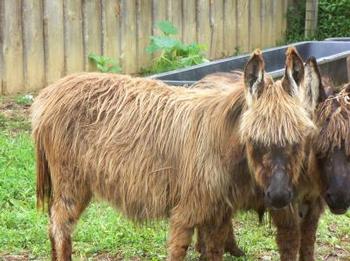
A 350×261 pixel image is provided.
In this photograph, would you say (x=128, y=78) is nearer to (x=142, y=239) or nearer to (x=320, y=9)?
(x=142, y=239)

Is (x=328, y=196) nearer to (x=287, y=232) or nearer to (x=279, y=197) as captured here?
(x=287, y=232)

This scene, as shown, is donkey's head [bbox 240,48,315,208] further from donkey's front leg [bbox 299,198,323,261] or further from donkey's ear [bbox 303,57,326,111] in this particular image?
donkey's front leg [bbox 299,198,323,261]

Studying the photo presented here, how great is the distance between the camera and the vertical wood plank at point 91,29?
35.4 ft

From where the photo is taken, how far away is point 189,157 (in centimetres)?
514

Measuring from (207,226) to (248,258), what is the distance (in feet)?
4.20

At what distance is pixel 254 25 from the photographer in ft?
44.3

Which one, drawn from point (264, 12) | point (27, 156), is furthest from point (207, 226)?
point (264, 12)

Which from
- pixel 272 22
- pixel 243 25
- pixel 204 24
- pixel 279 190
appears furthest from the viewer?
pixel 272 22

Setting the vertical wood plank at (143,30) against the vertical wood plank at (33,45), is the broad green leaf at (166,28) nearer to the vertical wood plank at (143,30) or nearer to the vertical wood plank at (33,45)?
the vertical wood plank at (143,30)

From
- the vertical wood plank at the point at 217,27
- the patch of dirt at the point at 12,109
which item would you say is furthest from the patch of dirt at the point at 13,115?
the vertical wood plank at the point at 217,27

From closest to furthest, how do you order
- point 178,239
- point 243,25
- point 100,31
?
1. point 178,239
2. point 100,31
3. point 243,25

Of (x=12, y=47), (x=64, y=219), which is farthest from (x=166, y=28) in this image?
(x=64, y=219)

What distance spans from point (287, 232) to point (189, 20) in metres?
7.33

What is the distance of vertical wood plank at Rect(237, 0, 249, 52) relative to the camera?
13.1 metres
